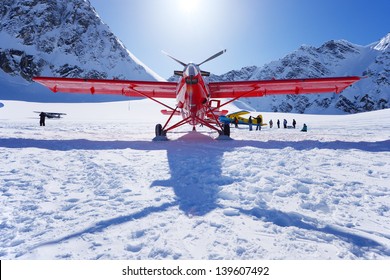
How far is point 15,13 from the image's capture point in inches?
5851

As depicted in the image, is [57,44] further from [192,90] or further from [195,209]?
[195,209]

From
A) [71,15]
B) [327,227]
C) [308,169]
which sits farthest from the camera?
[71,15]

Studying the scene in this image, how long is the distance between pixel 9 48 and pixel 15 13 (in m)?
40.9

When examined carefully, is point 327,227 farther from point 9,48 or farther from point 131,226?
point 9,48

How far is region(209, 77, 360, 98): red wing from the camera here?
11.5 metres

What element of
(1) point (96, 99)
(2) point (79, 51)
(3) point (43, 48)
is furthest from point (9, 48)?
(1) point (96, 99)

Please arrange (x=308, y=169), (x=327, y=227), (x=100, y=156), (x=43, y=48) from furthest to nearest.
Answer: (x=43, y=48) < (x=100, y=156) < (x=308, y=169) < (x=327, y=227)

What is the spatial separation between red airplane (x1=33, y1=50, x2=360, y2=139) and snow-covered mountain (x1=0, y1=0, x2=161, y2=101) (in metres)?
112

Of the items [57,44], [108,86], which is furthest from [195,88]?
[57,44]

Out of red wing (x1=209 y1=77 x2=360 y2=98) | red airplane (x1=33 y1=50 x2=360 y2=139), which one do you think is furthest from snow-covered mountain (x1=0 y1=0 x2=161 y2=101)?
red wing (x1=209 y1=77 x2=360 y2=98)

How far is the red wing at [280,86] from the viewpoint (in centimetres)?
1148

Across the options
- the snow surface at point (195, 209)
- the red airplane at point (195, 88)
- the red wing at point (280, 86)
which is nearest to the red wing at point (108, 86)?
the red airplane at point (195, 88)

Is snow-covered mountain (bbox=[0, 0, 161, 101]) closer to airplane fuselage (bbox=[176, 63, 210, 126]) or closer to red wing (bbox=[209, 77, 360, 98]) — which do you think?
red wing (bbox=[209, 77, 360, 98])

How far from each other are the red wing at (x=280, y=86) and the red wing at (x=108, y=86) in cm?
282
